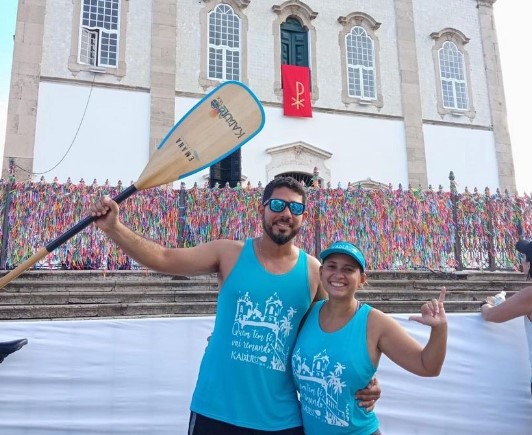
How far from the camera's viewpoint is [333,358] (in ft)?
7.27

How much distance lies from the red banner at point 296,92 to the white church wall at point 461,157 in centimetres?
444

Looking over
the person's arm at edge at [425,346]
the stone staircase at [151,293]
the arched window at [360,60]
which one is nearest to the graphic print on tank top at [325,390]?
the person's arm at edge at [425,346]

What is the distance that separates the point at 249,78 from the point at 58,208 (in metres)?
8.44

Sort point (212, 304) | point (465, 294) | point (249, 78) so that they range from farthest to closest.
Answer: point (249, 78)
point (465, 294)
point (212, 304)

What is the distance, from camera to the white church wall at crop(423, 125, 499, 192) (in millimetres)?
16281

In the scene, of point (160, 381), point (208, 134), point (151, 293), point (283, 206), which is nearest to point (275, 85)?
point (151, 293)

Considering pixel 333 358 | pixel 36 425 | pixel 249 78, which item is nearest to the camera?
pixel 333 358

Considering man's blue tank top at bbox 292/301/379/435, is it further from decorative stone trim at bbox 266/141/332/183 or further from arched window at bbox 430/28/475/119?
arched window at bbox 430/28/475/119

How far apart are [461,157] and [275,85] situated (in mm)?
7057

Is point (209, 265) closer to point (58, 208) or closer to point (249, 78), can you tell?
point (58, 208)

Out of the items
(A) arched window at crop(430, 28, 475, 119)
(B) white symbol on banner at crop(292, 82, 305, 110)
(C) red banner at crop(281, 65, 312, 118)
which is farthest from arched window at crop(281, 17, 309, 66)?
(A) arched window at crop(430, 28, 475, 119)

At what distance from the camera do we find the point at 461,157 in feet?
54.6

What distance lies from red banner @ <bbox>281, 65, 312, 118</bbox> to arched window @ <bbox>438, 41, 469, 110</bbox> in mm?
5378

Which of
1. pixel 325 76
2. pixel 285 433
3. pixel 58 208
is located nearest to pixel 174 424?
pixel 285 433
